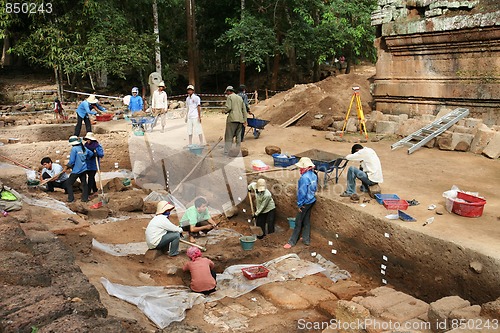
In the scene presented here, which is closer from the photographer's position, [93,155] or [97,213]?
[97,213]

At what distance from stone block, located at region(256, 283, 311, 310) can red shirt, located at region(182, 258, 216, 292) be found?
0.69 m

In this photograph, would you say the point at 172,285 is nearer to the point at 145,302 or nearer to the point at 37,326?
the point at 145,302

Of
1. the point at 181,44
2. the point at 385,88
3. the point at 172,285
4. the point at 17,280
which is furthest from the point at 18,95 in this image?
the point at 17,280

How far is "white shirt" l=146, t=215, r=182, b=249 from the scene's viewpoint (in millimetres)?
6539

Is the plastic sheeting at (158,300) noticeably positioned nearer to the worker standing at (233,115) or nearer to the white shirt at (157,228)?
the white shirt at (157,228)

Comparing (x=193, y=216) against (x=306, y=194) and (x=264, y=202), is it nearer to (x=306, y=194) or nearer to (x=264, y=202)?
(x=264, y=202)

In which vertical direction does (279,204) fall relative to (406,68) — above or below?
below

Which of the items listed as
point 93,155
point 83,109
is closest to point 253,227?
point 93,155

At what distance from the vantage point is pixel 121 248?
7020 millimetres

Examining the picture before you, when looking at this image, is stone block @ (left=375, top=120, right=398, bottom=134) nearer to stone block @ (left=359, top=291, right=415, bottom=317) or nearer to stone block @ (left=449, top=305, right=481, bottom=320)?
stone block @ (left=359, top=291, right=415, bottom=317)

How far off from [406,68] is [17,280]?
10.9 metres

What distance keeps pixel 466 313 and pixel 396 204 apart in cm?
254

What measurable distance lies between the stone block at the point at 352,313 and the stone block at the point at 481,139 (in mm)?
6208

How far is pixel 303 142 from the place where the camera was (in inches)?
443
